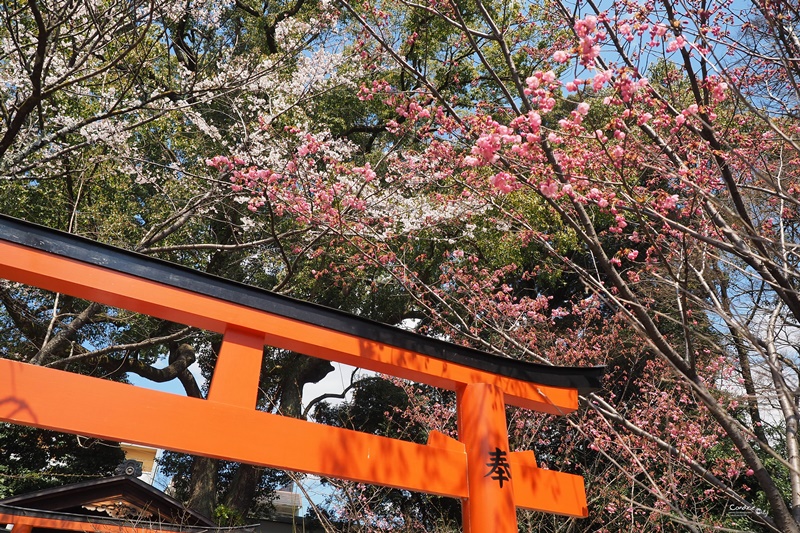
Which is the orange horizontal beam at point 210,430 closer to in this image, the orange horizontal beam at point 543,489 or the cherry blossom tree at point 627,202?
the orange horizontal beam at point 543,489

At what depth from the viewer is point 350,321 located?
3.02 metres

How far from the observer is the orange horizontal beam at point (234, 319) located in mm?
2395

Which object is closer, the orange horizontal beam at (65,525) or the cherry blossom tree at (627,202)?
the cherry blossom tree at (627,202)

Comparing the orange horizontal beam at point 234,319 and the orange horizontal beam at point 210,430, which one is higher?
the orange horizontal beam at point 234,319

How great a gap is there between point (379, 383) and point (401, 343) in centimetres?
937

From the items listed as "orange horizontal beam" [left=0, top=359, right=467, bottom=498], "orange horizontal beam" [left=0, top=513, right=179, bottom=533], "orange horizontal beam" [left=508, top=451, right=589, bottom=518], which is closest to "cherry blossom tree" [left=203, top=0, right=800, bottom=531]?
"orange horizontal beam" [left=508, top=451, right=589, bottom=518]

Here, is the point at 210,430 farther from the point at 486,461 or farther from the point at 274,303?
the point at 486,461

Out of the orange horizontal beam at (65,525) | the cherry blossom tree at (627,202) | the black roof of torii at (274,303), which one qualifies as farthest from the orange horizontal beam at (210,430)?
the orange horizontal beam at (65,525)

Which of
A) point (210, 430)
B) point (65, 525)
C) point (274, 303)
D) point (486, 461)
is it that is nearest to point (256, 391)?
point (210, 430)

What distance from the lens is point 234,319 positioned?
271 cm

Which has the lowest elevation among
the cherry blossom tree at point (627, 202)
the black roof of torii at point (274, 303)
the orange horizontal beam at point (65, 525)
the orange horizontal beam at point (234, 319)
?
the orange horizontal beam at point (65, 525)

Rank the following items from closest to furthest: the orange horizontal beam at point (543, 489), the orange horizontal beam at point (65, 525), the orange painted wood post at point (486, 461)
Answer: the orange painted wood post at point (486, 461), the orange horizontal beam at point (543, 489), the orange horizontal beam at point (65, 525)

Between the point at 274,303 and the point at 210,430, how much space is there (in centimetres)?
72

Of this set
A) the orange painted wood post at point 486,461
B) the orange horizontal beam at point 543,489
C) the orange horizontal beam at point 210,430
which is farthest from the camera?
the orange horizontal beam at point 543,489
